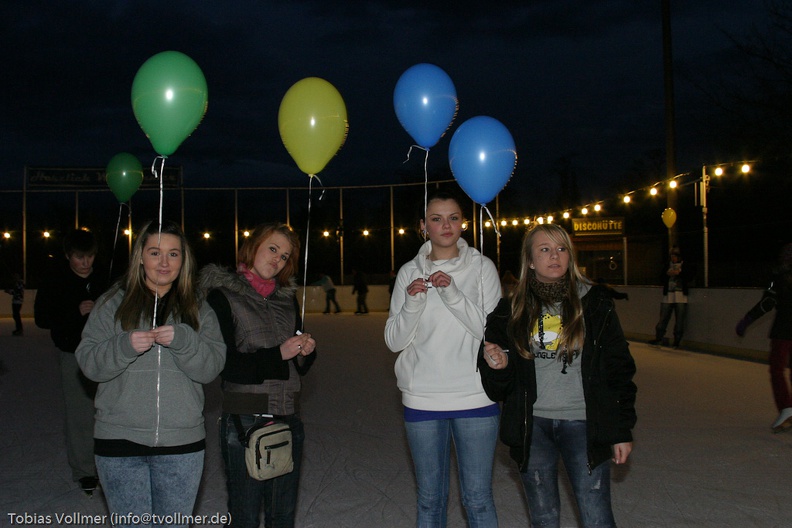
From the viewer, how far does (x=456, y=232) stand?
3012 mm

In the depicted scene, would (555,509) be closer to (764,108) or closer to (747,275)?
(747,275)

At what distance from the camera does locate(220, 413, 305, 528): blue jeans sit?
2920 mm

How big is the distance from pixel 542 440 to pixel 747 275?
1126cm

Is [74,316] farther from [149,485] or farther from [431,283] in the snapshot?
[431,283]

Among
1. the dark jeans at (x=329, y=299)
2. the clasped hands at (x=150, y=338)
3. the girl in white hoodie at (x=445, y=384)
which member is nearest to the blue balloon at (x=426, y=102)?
the girl in white hoodie at (x=445, y=384)

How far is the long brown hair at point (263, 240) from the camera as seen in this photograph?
313 centimetres

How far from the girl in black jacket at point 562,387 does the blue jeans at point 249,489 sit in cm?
94

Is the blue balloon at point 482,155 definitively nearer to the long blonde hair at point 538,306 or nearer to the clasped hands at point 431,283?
the long blonde hair at point 538,306

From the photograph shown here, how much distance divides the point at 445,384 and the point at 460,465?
1.13ft

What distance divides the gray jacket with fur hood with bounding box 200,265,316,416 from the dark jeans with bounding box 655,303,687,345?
414 inches

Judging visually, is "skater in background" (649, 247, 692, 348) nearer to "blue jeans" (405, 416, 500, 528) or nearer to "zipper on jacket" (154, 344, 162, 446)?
"blue jeans" (405, 416, 500, 528)

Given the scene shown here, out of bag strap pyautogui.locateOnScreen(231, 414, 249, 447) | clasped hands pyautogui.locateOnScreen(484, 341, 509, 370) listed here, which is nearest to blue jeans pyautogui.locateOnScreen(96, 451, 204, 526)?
bag strap pyautogui.locateOnScreen(231, 414, 249, 447)

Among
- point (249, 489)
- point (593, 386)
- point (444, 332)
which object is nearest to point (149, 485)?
point (249, 489)

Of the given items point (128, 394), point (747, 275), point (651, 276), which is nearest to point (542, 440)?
point (128, 394)
